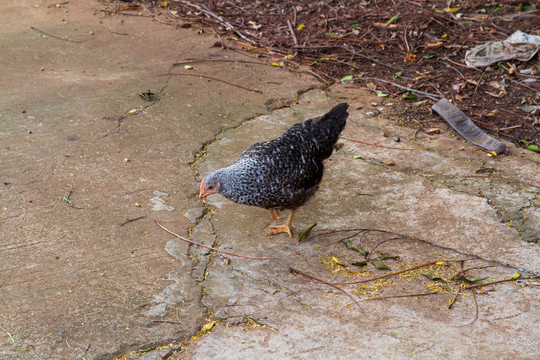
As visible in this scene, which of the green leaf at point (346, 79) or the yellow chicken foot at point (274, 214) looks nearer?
the yellow chicken foot at point (274, 214)

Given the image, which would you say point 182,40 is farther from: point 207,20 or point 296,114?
point 296,114

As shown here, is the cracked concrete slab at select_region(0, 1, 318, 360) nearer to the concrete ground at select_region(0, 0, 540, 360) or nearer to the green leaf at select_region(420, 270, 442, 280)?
the concrete ground at select_region(0, 0, 540, 360)

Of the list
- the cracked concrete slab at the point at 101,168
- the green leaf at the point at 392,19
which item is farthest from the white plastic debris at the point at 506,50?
the cracked concrete slab at the point at 101,168

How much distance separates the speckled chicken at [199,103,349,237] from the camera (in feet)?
13.4

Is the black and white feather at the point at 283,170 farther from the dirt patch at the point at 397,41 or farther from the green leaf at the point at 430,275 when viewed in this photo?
the dirt patch at the point at 397,41

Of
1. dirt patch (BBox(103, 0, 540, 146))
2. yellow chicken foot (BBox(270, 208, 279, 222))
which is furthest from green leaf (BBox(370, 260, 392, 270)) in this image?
dirt patch (BBox(103, 0, 540, 146))

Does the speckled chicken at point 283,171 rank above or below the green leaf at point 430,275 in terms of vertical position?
above

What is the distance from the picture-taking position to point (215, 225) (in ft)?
14.7

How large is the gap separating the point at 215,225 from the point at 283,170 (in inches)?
31.2

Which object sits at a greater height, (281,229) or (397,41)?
(397,41)

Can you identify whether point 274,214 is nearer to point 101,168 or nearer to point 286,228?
point 286,228

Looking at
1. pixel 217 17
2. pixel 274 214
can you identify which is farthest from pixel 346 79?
pixel 274 214

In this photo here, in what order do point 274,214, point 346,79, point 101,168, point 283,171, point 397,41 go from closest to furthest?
point 283,171 → point 274,214 → point 101,168 → point 346,79 → point 397,41

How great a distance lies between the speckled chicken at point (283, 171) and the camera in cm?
408
